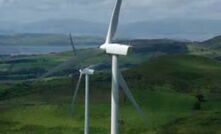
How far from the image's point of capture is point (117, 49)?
4209cm

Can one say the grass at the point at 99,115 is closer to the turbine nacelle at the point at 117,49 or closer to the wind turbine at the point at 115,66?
the wind turbine at the point at 115,66

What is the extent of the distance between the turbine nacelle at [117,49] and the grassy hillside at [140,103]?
45.8 metres

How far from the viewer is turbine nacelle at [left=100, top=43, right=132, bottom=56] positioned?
40938mm

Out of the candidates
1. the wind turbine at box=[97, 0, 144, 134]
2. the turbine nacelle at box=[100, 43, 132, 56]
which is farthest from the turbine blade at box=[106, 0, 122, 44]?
the turbine nacelle at box=[100, 43, 132, 56]

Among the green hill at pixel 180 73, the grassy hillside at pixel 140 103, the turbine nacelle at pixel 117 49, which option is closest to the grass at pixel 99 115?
the grassy hillside at pixel 140 103

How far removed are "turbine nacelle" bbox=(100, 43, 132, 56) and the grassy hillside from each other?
4583 cm

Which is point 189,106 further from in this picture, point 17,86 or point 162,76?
point 17,86

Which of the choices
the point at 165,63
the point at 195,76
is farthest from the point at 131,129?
the point at 165,63

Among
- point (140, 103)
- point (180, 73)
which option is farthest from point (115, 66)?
point (180, 73)

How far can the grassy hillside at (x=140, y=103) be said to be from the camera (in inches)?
3698

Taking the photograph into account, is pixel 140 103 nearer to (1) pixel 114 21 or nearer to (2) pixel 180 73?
(2) pixel 180 73

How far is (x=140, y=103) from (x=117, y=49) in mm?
76751

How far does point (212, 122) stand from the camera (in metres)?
98.9

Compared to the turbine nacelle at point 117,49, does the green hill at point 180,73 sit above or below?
below
